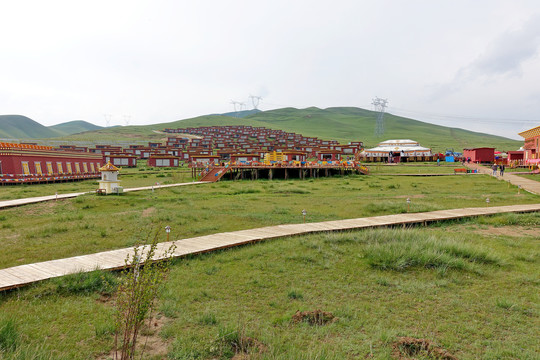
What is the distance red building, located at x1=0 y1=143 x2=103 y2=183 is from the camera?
1256 inches

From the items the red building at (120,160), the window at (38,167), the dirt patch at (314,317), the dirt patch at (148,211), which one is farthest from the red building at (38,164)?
the dirt patch at (314,317)

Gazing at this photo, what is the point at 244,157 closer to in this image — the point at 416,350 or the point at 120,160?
the point at 120,160

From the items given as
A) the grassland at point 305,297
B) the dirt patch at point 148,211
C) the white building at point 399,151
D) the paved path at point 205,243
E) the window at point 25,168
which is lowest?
the dirt patch at point 148,211

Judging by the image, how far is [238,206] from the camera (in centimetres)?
1834

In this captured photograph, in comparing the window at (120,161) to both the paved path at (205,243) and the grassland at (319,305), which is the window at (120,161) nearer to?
the paved path at (205,243)

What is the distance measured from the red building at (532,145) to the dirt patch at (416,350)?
47098mm

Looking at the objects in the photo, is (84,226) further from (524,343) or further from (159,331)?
(524,343)

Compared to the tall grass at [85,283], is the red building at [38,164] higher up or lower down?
higher up

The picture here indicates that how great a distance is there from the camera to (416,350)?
4.91m

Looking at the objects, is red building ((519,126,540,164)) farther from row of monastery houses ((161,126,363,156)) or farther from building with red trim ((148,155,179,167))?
building with red trim ((148,155,179,167))

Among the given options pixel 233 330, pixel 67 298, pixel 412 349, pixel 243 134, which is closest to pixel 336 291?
pixel 412 349

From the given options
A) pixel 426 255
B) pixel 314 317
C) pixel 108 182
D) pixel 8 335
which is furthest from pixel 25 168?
pixel 426 255

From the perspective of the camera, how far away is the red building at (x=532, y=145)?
4122 cm

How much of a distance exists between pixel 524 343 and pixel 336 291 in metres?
3.22
